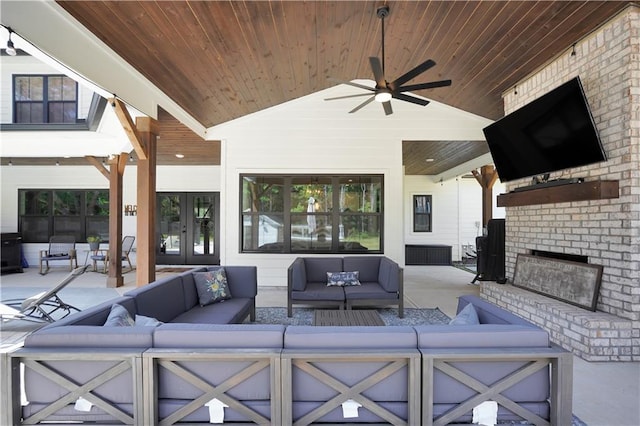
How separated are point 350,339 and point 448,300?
4186 mm

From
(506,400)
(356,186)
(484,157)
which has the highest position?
(484,157)

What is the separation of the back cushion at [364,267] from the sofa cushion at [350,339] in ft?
10.4

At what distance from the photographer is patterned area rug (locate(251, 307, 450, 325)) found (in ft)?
13.6

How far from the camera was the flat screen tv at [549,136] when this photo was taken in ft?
10.1

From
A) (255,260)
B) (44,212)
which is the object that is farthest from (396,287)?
(44,212)

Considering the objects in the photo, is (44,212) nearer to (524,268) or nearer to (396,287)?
(396,287)

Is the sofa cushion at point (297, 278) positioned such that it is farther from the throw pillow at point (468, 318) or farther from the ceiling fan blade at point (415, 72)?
the ceiling fan blade at point (415, 72)

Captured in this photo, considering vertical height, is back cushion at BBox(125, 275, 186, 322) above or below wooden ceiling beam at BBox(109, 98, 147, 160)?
below

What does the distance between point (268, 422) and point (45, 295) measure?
3.86 meters

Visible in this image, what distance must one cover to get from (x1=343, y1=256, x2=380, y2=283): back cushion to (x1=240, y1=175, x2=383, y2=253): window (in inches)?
42.8

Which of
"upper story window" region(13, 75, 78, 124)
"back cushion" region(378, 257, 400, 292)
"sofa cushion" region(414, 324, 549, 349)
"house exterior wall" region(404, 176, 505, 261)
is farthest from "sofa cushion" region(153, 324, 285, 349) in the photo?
"house exterior wall" region(404, 176, 505, 261)

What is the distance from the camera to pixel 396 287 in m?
4.34

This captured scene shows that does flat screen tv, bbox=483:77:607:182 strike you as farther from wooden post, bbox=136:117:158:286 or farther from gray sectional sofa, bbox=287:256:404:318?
wooden post, bbox=136:117:158:286

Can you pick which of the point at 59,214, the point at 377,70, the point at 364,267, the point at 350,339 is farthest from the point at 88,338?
the point at 59,214
